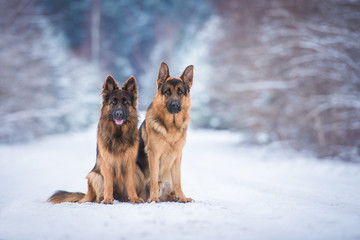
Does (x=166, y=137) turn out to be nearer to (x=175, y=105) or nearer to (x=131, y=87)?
(x=175, y=105)

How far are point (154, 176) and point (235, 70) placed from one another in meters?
9.53

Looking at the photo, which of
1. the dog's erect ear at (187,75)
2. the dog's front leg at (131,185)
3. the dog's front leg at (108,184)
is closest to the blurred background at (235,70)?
the dog's erect ear at (187,75)

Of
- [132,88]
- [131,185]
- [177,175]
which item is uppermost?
[132,88]

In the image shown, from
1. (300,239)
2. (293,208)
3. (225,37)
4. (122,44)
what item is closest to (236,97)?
(225,37)

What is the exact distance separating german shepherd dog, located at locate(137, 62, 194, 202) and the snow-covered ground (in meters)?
0.46

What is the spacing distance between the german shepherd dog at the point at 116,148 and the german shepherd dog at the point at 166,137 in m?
0.22

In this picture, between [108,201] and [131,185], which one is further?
[131,185]

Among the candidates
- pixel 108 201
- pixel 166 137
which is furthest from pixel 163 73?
pixel 108 201

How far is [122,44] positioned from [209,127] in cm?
1150

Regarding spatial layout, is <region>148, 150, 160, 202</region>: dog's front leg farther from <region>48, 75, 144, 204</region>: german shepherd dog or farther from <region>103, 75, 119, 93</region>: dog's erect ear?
<region>103, 75, 119, 93</region>: dog's erect ear

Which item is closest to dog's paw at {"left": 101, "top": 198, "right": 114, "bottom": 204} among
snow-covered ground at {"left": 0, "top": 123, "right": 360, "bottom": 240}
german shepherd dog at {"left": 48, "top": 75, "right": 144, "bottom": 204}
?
german shepherd dog at {"left": 48, "top": 75, "right": 144, "bottom": 204}

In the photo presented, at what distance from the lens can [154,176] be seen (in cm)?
A: 430

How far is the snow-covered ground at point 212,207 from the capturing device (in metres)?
3.02

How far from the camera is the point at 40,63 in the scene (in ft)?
53.0
